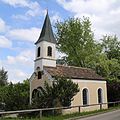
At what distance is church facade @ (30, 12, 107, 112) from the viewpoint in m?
30.2

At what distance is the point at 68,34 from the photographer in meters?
47.4

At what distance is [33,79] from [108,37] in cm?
2898

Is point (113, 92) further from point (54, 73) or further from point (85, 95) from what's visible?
point (54, 73)

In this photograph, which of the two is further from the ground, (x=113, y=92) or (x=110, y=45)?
(x=110, y=45)

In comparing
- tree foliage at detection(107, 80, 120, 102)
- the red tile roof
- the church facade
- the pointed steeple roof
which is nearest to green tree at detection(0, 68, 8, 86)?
tree foliage at detection(107, 80, 120, 102)

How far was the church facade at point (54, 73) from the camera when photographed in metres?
30.2

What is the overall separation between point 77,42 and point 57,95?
2326 centimetres

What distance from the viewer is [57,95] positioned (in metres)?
24.8

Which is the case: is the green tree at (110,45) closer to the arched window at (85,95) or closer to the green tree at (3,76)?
the arched window at (85,95)

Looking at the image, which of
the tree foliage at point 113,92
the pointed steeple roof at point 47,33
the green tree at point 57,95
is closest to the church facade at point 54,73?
the pointed steeple roof at point 47,33

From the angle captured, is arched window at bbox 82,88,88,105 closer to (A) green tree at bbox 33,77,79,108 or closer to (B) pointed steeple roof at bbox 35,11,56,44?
(A) green tree at bbox 33,77,79,108

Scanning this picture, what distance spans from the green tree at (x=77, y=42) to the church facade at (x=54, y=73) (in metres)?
12.9

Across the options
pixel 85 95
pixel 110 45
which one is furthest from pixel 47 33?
pixel 110 45

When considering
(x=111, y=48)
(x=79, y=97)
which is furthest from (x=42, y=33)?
(x=111, y=48)
